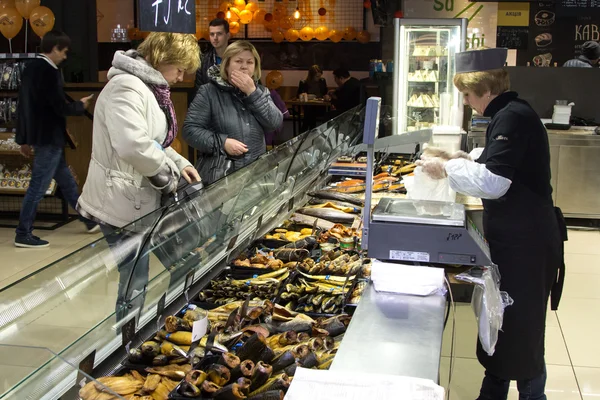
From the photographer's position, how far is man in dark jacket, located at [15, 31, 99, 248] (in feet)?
23.1

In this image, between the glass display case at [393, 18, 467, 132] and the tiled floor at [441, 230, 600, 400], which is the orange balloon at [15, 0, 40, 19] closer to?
the glass display case at [393, 18, 467, 132]

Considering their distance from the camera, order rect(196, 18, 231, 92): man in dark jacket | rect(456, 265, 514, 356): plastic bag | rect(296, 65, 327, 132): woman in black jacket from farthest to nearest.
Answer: rect(296, 65, 327, 132): woman in black jacket < rect(196, 18, 231, 92): man in dark jacket < rect(456, 265, 514, 356): plastic bag

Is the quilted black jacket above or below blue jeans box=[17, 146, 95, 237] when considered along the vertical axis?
above

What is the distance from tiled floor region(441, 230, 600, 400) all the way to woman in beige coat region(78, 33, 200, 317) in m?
1.81

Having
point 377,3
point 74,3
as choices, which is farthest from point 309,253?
point 377,3

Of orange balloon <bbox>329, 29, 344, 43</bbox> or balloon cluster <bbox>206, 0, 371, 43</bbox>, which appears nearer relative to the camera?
balloon cluster <bbox>206, 0, 371, 43</bbox>

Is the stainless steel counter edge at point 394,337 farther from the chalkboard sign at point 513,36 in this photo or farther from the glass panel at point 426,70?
the chalkboard sign at point 513,36

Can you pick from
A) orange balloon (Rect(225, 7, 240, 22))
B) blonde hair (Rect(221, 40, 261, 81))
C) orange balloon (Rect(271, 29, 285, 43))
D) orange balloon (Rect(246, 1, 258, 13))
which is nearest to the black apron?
blonde hair (Rect(221, 40, 261, 81))

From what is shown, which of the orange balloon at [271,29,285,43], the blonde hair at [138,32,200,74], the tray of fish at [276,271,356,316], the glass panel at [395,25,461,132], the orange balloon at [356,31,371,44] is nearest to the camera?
the tray of fish at [276,271,356,316]

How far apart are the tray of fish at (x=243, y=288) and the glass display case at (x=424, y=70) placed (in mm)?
6497

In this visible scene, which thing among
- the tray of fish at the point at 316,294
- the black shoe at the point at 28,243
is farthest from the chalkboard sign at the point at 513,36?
the tray of fish at the point at 316,294

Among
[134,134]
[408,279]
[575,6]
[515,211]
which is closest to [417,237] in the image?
[408,279]

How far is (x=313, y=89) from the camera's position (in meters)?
15.7

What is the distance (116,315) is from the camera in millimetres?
2145
